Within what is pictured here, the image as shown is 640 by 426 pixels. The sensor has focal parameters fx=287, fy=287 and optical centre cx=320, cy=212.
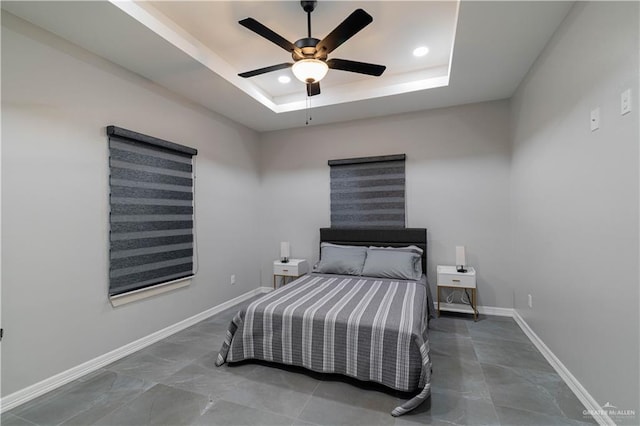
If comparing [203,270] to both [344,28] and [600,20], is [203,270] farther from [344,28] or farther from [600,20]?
[600,20]

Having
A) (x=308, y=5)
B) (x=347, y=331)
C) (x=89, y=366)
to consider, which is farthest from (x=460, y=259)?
(x=89, y=366)

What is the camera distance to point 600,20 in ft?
5.61

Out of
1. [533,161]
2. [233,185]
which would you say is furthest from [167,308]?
[533,161]

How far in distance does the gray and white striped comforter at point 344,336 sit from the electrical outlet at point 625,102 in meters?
1.71

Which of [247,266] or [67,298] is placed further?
[247,266]

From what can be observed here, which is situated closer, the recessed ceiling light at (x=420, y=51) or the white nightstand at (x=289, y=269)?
the recessed ceiling light at (x=420, y=51)

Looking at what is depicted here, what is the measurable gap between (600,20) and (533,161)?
4.30 ft

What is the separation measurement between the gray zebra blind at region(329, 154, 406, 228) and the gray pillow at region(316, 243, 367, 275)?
0.48 metres

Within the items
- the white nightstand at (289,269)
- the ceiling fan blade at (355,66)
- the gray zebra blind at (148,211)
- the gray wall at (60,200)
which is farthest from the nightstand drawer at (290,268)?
the ceiling fan blade at (355,66)

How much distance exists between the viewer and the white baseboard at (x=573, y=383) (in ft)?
5.57

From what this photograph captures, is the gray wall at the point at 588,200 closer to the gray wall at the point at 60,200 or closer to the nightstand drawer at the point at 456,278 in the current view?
the nightstand drawer at the point at 456,278

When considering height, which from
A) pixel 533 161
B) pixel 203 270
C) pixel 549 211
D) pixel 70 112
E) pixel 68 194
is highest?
pixel 70 112

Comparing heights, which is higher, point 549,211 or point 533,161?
point 533,161

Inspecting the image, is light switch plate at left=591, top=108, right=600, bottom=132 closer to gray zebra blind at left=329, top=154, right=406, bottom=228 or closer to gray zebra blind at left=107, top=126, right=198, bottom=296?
gray zebra blind at left=329, top=154, right=406, bottom=228
